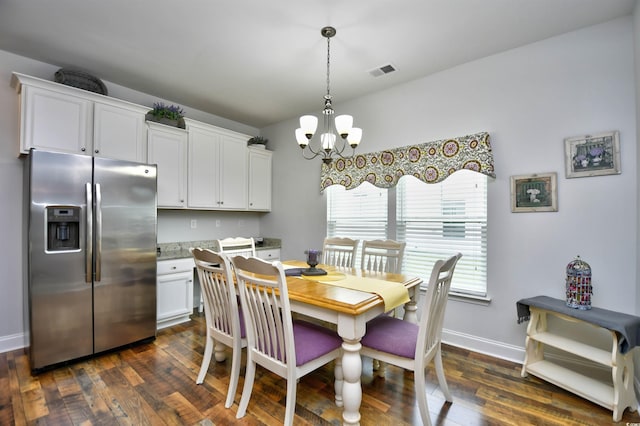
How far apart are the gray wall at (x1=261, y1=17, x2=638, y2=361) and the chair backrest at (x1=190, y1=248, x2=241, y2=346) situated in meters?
2.15

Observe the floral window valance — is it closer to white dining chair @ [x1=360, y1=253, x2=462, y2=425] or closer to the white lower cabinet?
white dining chair @ [x1=360, y1=253, x2=462, y2=425]

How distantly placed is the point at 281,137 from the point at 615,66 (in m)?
3.68

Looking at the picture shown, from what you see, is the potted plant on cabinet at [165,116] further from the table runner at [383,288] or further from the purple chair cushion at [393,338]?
the purple chair cushion at [393,338]

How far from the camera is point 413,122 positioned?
316cm

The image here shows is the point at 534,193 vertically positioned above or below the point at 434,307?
above

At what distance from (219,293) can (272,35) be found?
2.09m

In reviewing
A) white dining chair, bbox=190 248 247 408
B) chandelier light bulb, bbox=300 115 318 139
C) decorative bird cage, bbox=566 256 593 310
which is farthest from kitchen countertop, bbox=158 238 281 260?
decorative bird cage, bbox=566 256 593 310

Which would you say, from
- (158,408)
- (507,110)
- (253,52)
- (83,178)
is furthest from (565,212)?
(83,178)

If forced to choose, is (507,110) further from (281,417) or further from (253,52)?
(281,417)

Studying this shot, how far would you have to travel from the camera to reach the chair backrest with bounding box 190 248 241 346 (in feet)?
6.17

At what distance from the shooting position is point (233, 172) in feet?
13.4

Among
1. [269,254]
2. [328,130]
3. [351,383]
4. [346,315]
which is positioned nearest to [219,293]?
[346,315]

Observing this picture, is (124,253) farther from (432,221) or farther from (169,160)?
(432,221)

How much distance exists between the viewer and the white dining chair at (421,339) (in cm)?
161
